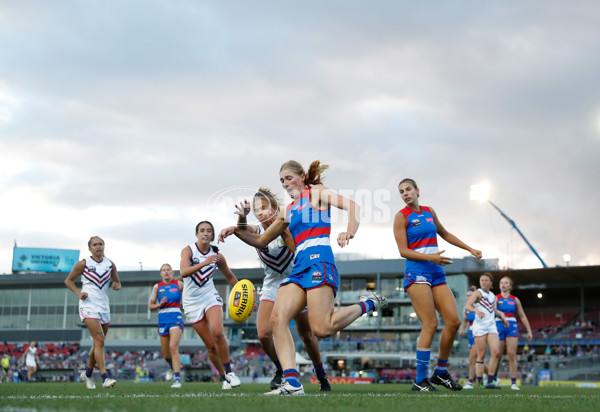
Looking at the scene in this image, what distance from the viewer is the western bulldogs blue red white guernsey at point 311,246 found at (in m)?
6.74

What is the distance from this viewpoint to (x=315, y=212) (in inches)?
274

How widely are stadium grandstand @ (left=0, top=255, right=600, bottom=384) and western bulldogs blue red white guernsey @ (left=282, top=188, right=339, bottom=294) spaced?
1312 inches

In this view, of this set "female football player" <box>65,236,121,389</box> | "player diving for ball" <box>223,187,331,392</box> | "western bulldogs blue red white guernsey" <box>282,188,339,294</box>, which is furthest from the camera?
"female football player" <box>65,236,121,389</box>

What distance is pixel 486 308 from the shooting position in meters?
14.5

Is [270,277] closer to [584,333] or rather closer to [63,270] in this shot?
[584,333]

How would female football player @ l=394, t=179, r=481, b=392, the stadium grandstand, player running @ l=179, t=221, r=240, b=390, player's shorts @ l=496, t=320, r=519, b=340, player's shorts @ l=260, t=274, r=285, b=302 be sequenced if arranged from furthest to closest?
the stadium grandstand < player's shorts @ l=496, t=320, r=519, b=340 < player running @ l=179, t=221, r=240, b=390 < player's shorts @ l=260, t=274, r=285, b=302 < female football player @ l=394, t=179, r=481, b=392

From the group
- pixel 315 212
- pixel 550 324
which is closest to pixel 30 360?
pixel 315 212

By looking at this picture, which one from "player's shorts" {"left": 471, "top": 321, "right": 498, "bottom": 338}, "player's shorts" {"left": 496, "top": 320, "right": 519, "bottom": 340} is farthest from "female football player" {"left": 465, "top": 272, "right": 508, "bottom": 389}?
"player's shorts" {"left": 496, "top": 320, "right": 519, "bottom": 340}

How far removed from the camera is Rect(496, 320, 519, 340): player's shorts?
47.4 feet

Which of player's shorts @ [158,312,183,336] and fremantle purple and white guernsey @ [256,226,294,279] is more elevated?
fremantle purple and white guernsey @ [256,226,294,279]

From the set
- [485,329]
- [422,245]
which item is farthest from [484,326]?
[422,245]

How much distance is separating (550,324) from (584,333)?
9.36m

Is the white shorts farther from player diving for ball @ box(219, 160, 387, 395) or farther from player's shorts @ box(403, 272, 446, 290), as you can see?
player diving for ball @ box(219, 160, 387, 395)

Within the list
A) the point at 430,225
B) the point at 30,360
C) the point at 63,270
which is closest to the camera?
the point at 430,225
